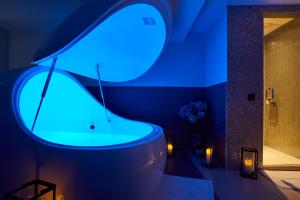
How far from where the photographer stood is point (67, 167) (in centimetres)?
132

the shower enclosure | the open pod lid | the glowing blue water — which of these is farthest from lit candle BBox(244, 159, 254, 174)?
the open pod lid

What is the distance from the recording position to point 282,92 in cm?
346

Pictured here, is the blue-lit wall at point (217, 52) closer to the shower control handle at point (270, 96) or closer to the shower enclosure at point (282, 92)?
the shower enclosure at point (282, 92)

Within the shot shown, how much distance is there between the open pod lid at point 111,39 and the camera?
5.58 feet

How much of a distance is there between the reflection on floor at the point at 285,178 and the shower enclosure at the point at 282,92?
0.12 m

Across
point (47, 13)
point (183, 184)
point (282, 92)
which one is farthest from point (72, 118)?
point (282, 92)

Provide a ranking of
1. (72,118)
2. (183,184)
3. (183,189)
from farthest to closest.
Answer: (72,118)
(183,184)
(183,189)

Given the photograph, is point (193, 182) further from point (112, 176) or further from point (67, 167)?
point (67, 167)

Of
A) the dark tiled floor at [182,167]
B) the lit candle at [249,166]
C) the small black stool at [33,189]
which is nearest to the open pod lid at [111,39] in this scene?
the small black stool at [33,189]

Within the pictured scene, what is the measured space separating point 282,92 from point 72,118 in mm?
3311

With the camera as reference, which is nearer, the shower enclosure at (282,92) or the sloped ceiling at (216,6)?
the sloped ceiling at (216,6)

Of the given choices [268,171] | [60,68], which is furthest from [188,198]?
[60,68]

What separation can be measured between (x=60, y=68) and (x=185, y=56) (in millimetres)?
1992

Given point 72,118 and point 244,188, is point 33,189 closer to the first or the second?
point 244,188
